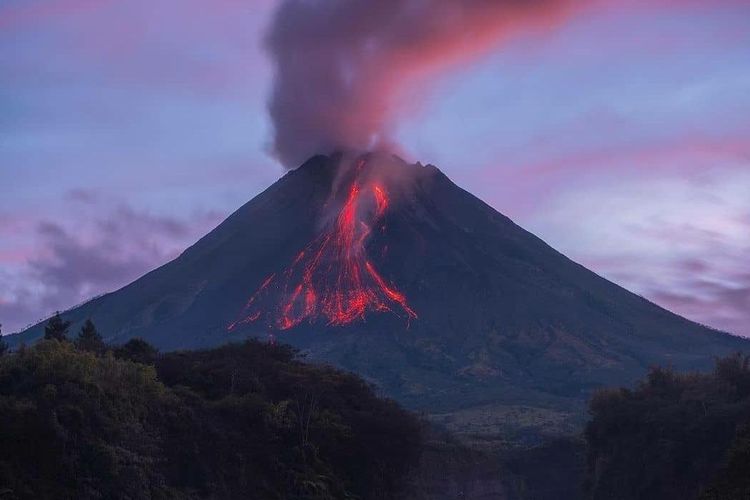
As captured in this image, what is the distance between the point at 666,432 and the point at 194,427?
18.1 meters

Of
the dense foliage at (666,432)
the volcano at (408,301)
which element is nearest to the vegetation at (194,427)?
the dense foliage at (666,432)

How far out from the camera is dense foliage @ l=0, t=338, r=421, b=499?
76.8ft

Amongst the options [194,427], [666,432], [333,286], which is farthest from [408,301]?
[194,427]

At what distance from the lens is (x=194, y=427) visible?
97.5 ft

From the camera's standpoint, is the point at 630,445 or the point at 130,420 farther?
the point at 630,445

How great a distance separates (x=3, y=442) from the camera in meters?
22.4

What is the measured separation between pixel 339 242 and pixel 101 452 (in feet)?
333

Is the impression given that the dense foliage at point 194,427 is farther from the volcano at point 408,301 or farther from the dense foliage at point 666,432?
the volcano at point 408,301

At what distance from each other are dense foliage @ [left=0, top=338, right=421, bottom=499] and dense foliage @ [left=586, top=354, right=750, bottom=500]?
8.24m

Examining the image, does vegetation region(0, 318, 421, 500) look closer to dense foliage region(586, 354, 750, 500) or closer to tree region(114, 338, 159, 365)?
tree region(114, 338, 159, 365)

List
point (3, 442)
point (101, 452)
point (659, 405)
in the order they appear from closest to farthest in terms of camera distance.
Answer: point (3, 442), point (101, 452), point (659, 405)

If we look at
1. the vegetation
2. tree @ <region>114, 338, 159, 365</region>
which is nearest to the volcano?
the vegetation

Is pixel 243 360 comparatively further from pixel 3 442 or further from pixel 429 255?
pixel 429 255

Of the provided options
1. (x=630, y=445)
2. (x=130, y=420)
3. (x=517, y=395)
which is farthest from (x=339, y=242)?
(x=130, y=420)
